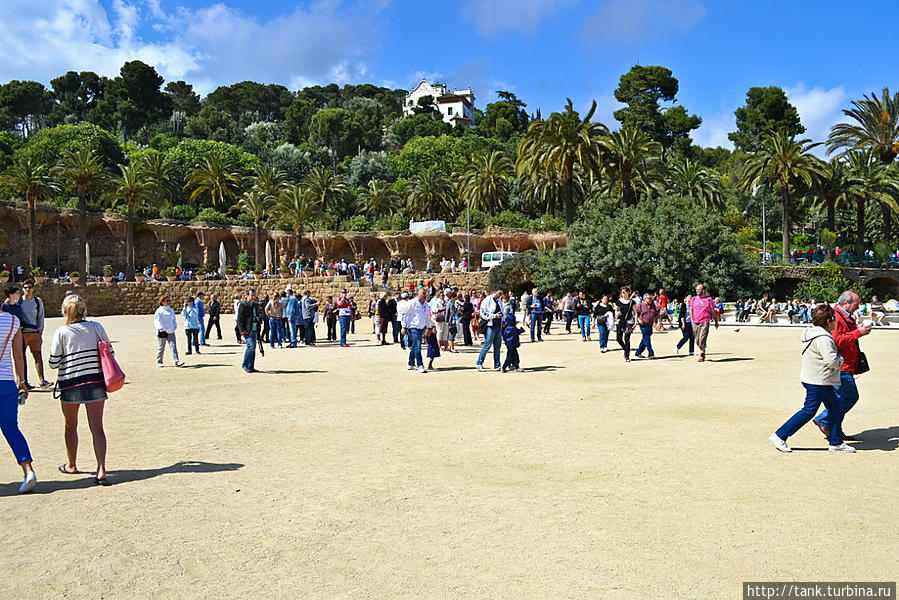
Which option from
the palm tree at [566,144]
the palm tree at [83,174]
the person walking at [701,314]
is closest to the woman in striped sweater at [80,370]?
the person walking at [701,314]

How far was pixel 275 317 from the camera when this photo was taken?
1922 cm

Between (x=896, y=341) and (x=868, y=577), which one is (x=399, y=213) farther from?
(x=868, y=577)

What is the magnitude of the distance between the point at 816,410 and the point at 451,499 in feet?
13.0

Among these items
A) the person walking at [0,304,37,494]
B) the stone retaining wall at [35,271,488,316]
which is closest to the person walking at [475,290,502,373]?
the person walking at [0,304,37,494]

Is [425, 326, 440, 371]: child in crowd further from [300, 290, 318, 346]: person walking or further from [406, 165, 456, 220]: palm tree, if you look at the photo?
[406, 165, 456, 220]: palm tree

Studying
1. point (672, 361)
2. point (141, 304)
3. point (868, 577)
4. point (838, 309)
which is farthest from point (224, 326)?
point (868, 577)

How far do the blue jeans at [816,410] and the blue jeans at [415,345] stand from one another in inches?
297

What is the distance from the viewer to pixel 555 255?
36281 mm

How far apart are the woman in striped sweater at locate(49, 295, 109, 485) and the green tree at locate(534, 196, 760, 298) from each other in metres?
28.4

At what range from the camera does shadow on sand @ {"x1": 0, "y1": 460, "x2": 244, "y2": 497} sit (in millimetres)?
6070

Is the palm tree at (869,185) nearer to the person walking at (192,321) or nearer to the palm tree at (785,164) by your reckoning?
the palm tree at (785,164)

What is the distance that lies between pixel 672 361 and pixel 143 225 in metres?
48.7

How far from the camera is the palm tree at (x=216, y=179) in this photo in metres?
59.9

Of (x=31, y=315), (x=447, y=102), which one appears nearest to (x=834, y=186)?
(x=31, y=315)
